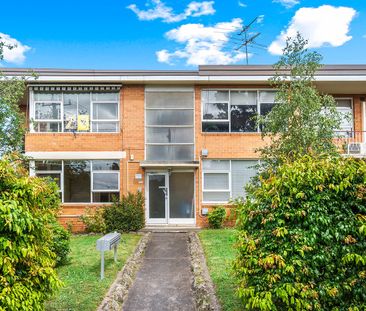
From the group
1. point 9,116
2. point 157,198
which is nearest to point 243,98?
point 157,198

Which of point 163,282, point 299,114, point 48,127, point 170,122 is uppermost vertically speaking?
point 170,122

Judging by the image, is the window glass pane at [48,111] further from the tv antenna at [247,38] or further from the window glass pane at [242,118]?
the tv antenna at [247,38]

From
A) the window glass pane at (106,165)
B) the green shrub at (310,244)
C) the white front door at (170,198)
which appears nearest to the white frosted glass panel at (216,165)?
the white front door at (170,198)

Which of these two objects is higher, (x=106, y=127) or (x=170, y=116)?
(x=170, y=116)

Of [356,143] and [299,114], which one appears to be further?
[356,143]

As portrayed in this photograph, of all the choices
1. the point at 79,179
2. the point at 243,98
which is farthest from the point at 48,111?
the point at 243,98

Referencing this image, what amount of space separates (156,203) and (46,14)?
11.7m

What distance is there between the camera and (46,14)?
18.0 m

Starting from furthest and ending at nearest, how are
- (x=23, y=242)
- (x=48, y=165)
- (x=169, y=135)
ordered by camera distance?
(x=169, y=135)
(x=48, y=165)
(x=23, y=242)

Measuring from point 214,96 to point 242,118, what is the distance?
5.32 feet

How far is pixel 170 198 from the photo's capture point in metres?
15.4

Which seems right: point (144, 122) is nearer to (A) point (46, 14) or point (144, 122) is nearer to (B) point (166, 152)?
(B) point (166, 152)

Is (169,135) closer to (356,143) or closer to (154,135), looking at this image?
(154,135)

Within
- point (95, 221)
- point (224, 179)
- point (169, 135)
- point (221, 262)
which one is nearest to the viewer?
point (221, 262)
